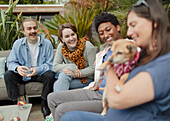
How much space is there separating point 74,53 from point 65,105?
2.75 ft

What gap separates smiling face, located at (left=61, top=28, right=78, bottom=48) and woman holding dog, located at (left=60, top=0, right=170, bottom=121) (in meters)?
1.33

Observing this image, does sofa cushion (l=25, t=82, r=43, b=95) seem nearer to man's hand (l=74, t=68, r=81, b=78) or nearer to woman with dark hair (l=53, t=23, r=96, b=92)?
woman with dark hair (l=53, t=23, r=96, b=92)

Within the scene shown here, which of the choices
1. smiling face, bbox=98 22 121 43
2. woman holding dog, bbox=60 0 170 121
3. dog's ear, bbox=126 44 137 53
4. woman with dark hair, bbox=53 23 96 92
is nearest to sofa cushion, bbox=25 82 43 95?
woman with dark hair, bbox=53 23 96 92

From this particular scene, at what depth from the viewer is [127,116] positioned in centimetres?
82

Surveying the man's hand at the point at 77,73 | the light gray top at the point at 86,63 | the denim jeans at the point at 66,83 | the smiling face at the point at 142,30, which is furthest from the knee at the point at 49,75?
the smiling face at the point at 142,30

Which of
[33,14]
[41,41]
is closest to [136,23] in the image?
[41,41]

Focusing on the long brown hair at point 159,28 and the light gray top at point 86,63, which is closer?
the long brown hair at point 159,28

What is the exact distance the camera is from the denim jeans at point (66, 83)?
2.03 meters

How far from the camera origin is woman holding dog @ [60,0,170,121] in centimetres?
71

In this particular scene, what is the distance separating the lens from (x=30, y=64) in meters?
2.77

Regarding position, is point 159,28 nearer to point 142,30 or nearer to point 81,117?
point 142,30

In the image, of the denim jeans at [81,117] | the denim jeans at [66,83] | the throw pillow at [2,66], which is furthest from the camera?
the throw pillow at [2,66]

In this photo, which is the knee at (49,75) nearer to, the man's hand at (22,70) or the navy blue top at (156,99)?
the man's hand at (22,70)

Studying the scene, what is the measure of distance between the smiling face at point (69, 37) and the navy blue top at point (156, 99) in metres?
1.41
